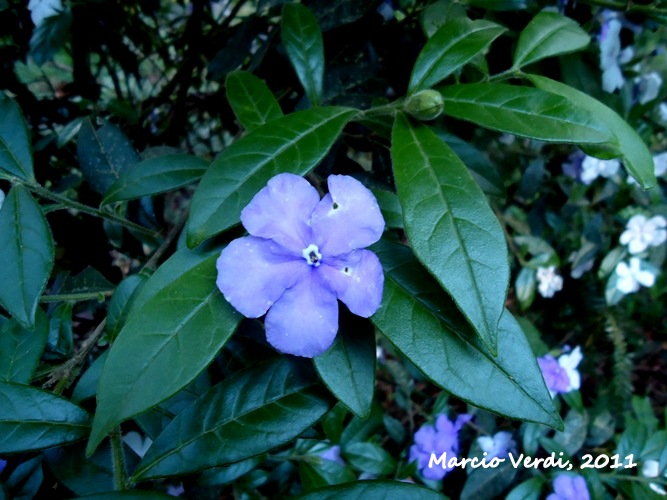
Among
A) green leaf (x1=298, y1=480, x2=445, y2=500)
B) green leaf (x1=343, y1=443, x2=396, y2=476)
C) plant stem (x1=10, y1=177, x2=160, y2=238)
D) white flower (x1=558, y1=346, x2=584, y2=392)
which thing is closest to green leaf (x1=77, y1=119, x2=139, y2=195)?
Answer: plant stem (x1=10, y1=177, x2=160, y2=238)

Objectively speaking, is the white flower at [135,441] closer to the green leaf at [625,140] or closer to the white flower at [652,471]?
the green leaf at [625,140]

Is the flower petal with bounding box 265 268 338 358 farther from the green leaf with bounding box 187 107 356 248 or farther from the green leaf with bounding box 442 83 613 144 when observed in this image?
the green leaf with bounding box 442 83 613 144

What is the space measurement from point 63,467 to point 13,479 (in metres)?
0.10

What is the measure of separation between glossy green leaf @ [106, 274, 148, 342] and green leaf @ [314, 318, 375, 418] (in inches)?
11.1

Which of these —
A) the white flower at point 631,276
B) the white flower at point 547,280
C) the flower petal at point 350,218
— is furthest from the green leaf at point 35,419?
the white flower at point 631,276

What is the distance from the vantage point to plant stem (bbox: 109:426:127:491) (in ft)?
1.98

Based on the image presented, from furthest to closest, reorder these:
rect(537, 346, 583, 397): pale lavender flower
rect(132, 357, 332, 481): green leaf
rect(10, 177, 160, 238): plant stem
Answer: rect(537, 346, 583, 397): pale lavender flower
rect(10, 177, 160, 238): plant stem
rect(132, 357, 332, 481): green leaf

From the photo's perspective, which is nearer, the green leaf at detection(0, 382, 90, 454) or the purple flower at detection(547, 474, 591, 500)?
the green leaf at detection(0, 382, 90, 454)

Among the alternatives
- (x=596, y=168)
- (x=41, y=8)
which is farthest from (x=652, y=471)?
(x=41, y=8)

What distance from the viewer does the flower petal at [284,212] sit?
0.57 metres

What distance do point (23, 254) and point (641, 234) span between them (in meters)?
1.66

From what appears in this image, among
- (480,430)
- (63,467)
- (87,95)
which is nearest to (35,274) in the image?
(63,467)

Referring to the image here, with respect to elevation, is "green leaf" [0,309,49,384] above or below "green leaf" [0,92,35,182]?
below

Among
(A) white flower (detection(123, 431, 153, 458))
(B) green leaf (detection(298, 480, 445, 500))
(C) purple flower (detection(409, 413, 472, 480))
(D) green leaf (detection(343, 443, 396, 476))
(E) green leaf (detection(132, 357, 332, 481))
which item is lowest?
(C) purple flower (detection(409, 413, 472, 480))
